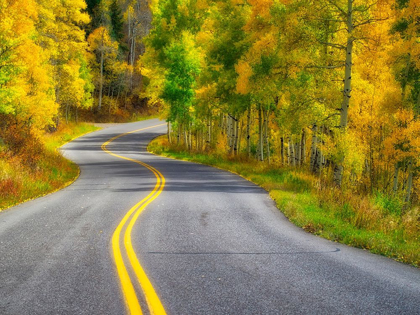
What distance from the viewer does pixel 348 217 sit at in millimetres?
10508

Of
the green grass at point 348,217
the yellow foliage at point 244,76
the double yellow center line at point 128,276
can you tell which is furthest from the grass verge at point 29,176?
the yellow foliage at point 244,76

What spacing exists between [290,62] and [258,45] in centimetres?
295

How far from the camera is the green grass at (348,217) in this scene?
798cm

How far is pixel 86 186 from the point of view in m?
16.3

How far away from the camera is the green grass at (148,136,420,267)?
26.2 ft

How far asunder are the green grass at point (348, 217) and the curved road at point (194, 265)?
46 centimetres

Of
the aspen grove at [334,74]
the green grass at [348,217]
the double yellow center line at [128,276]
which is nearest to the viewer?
the double yellow center line at [128,276]

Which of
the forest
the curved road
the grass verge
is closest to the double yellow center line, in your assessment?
the curved road

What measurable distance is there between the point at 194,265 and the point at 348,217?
231 inches

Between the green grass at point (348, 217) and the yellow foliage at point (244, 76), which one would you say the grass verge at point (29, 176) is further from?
the yellow foliage at point (244, 76)

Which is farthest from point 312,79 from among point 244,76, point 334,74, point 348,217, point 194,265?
point 194,265

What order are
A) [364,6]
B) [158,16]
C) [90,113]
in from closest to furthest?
[364,6] < [158,16] < [90,113]

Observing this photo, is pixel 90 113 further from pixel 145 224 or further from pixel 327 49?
pixel 145 224

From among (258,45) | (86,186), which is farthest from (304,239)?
(258,45)
